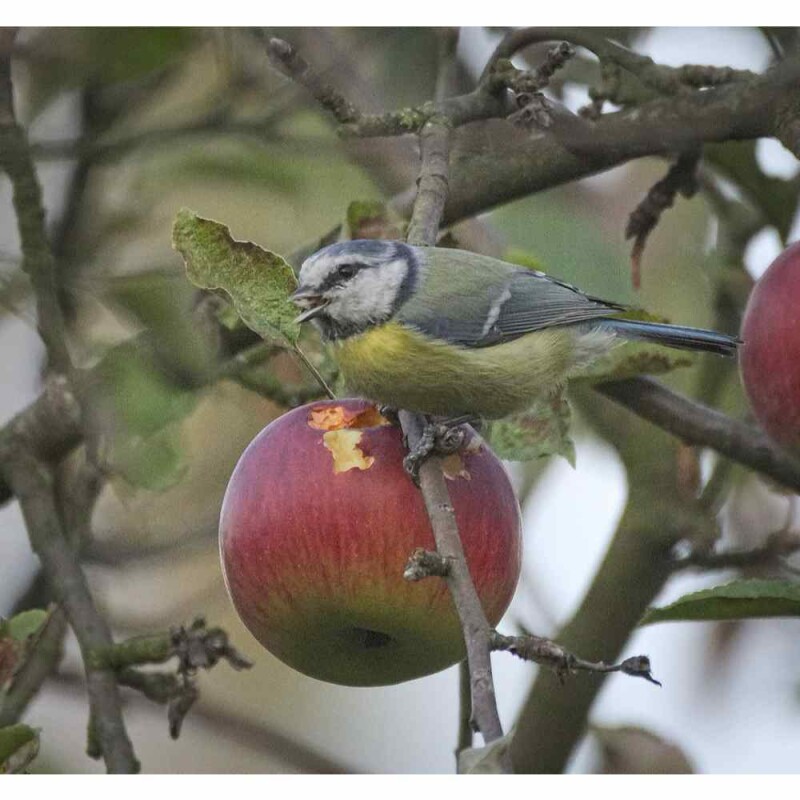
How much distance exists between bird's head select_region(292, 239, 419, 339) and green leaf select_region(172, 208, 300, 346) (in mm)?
15

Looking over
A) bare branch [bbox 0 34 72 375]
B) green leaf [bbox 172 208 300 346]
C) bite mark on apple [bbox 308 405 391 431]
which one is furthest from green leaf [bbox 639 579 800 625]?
bare branch [bbox 0 34 72 375]

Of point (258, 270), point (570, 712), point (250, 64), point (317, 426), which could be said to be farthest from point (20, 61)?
point (570, 712)

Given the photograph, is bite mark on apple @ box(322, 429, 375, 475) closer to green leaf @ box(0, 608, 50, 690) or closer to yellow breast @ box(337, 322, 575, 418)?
yellow breast @ box(337, 322, 575, 418)

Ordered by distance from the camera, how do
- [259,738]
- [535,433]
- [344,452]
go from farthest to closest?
[259,738] < [535,433] < [344,452]

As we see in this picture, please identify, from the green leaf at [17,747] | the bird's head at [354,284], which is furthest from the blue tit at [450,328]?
the green leaf at [17,747]

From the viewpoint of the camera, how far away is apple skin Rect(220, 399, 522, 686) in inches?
34.5

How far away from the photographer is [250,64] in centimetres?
147

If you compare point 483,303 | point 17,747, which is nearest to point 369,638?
point 17,747

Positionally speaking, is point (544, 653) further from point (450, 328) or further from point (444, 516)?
point (450, 328)

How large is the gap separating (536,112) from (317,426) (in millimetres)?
313

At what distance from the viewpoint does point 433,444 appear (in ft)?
2.91

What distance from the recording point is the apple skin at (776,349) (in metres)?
1.02

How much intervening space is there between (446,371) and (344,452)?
0.71 ft
